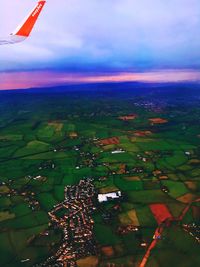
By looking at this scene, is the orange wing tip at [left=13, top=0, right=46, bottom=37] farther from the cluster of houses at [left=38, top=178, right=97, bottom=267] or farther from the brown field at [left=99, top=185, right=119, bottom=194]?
the brown field at [left=99, top=185, right=119, bottom=194]

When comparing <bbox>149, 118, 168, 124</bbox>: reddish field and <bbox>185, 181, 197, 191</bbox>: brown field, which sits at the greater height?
<bbox>149, 118, 168, 124</bbox>: reddish field

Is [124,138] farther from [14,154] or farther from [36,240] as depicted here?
[36,240]

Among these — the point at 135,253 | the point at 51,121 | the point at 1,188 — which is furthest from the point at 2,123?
the point at 135,253

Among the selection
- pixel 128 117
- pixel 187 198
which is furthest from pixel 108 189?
pixel 128 117

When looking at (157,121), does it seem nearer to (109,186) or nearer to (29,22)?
(109,186)

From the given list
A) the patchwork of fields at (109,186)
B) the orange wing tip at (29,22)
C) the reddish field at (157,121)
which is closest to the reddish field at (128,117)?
the reddish field at (157,121)

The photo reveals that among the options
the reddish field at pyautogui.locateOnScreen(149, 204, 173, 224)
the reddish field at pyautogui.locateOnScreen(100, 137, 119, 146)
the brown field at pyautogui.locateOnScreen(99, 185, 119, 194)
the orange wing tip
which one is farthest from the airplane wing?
the reddish field at pyautogui.locateOnScreen(100, 137, 119, 146)
